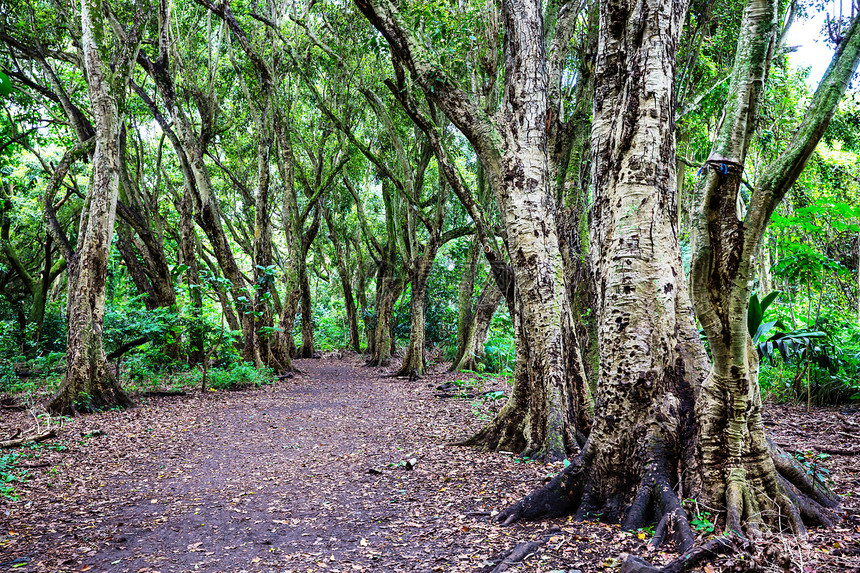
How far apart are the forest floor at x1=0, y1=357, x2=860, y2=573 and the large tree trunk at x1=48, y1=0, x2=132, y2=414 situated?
0.56 m

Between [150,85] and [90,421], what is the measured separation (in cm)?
1211

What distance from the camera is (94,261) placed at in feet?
30.3

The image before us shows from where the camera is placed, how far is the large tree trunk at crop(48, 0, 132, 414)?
29.3ft

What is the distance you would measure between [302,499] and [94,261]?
6539 mm

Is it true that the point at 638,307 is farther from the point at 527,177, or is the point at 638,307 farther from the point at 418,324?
the point at 418,324

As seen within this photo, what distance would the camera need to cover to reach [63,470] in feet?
19.5

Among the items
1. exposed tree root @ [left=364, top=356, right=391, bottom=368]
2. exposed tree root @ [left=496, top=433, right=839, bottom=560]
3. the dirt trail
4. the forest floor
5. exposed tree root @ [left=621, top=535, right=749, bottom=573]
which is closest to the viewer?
exposed tree root @ [left=621, top=535, right=749, bottom=573]

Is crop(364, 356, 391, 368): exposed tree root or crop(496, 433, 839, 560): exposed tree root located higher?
crop(364, 356, 391, 368): exposed tree root

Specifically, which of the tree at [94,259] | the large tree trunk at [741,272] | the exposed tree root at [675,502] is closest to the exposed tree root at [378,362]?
the tree at [94,259]

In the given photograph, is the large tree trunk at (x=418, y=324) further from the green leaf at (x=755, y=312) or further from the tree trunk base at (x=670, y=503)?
the tree trunk base at (x=670, y=503)

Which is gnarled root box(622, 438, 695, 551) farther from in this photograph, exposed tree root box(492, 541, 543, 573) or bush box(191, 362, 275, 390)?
bush box(191, 362, 275, 390)

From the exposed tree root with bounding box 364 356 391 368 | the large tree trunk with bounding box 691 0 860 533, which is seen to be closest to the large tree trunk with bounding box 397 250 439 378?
the exposed tree root with bounding box 364 356 391 368

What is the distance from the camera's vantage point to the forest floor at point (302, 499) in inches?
141

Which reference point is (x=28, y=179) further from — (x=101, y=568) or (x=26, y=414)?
(x=101, y=568)
